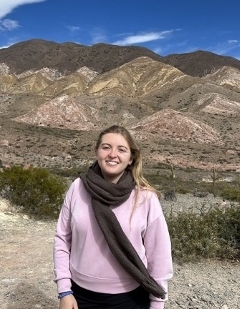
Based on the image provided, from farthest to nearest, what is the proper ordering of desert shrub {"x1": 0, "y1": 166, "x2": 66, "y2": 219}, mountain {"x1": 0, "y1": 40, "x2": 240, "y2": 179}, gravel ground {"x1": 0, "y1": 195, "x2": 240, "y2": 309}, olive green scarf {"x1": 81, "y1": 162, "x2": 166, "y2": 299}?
mountain {"x1": 0, "y1": 40, "x2": 240, "y2": 179} < desert shrub {"x1": 0, "y1": 166, "x2": 66, "y2": 219} < gravel ground {"x1": 0, "y1": 195, "x2": 240, "y2": 309} < olive green scarf {"x1": 81, "y1": 162, "x2": 166, "y2": 299}

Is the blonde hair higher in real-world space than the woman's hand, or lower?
higher

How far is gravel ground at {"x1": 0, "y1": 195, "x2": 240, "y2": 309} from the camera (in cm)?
529

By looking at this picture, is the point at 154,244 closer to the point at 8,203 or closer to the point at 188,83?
the point at 8,203

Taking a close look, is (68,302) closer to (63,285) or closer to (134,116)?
(63,285)

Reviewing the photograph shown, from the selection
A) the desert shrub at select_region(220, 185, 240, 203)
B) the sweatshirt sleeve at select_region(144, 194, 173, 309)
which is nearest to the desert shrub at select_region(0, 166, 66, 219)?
the desert shrub at select_region(220, 185, 240, 203)

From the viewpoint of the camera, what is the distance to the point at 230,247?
715cm

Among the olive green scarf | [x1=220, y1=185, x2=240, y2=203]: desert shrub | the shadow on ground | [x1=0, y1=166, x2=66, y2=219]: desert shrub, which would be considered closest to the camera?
the olive green scarf

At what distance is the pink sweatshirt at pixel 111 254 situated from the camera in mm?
2473

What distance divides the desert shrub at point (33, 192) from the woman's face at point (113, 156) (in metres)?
8.19

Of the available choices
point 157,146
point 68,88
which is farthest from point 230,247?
point 68,88

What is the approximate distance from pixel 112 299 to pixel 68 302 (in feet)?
0.84

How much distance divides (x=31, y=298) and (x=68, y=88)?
111536mm

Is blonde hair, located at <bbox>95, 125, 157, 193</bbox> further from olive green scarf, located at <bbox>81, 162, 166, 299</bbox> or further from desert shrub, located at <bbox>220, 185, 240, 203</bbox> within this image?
desert shrub, located at <bbox>220, 185, 240, 203</bbox>

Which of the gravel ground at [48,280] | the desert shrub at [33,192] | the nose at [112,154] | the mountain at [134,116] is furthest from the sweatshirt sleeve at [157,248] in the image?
the mountain at [134,116]
